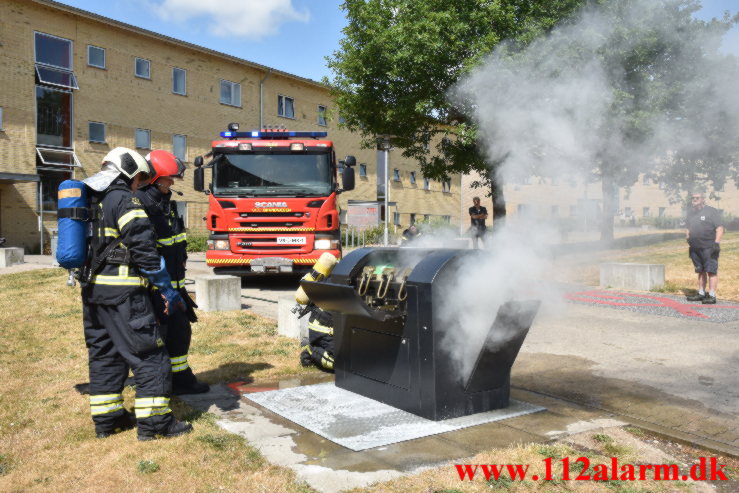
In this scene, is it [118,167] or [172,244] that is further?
[172,244]

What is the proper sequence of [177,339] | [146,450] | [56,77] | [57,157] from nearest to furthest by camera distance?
[146,450], [177,339], [56,77], [57,157]

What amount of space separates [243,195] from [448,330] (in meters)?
7.45

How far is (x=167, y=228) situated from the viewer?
435 centimetres

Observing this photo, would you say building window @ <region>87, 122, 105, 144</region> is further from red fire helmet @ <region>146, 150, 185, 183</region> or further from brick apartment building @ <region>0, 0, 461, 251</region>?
red fire helmet @ <region>146, 150, 185, 183</region>

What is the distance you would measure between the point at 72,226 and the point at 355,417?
217 centimetres

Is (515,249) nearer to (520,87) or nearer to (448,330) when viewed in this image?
(448,330)

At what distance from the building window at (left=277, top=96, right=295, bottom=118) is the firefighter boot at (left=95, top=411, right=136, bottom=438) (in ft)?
94.5

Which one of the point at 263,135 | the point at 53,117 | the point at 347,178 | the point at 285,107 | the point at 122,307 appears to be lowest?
the point at 122,307

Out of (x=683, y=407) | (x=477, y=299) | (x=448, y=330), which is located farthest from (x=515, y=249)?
(x=683, y=407)

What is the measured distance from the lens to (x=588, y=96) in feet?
17.7

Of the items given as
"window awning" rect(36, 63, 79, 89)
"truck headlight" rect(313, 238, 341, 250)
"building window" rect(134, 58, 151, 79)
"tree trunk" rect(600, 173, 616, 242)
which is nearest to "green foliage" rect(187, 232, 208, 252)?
"building window" rect(134, 58, 151, 79)

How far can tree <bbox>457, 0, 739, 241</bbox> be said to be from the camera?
5273 mm

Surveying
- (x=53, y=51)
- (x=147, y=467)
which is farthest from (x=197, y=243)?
(x=147, y=467)

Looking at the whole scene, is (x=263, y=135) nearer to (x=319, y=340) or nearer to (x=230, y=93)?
(x=319, y=340)
